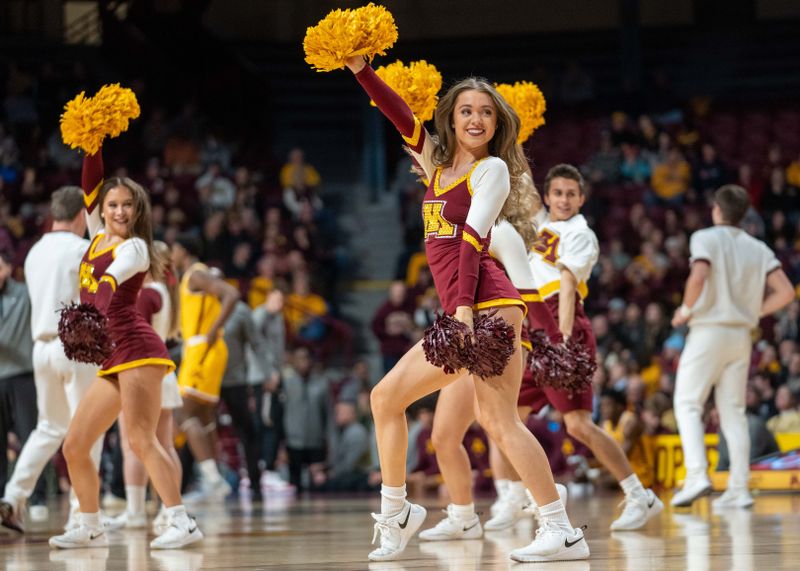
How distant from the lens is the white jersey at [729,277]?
29.3 ft

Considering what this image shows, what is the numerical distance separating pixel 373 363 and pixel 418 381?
11922 mm

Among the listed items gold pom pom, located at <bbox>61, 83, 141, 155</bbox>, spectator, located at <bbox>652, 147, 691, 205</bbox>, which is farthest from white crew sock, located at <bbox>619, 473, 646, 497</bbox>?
spectator, located at <bbox>652, 147, 691, 205</bbox>

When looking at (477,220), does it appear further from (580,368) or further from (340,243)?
(340,243)

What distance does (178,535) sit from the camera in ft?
21.1

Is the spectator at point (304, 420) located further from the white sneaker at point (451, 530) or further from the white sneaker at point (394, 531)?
the white sneaker at point (394, 531)

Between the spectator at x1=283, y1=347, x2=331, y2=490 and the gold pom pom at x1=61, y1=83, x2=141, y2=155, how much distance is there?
7074 millimetres

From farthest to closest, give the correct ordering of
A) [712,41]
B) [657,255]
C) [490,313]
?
[712,41] < [657,255] < [490,313]

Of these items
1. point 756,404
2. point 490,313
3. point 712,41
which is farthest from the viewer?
point 712,41

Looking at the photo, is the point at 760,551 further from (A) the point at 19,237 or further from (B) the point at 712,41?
(B) the point at 712,41

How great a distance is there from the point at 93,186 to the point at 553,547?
303 centimetres

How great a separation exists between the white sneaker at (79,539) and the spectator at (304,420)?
6718 millimetres

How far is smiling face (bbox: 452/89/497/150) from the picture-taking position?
548cm

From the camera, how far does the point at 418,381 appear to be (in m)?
5.38

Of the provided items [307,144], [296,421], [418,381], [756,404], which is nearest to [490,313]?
[418,381]
